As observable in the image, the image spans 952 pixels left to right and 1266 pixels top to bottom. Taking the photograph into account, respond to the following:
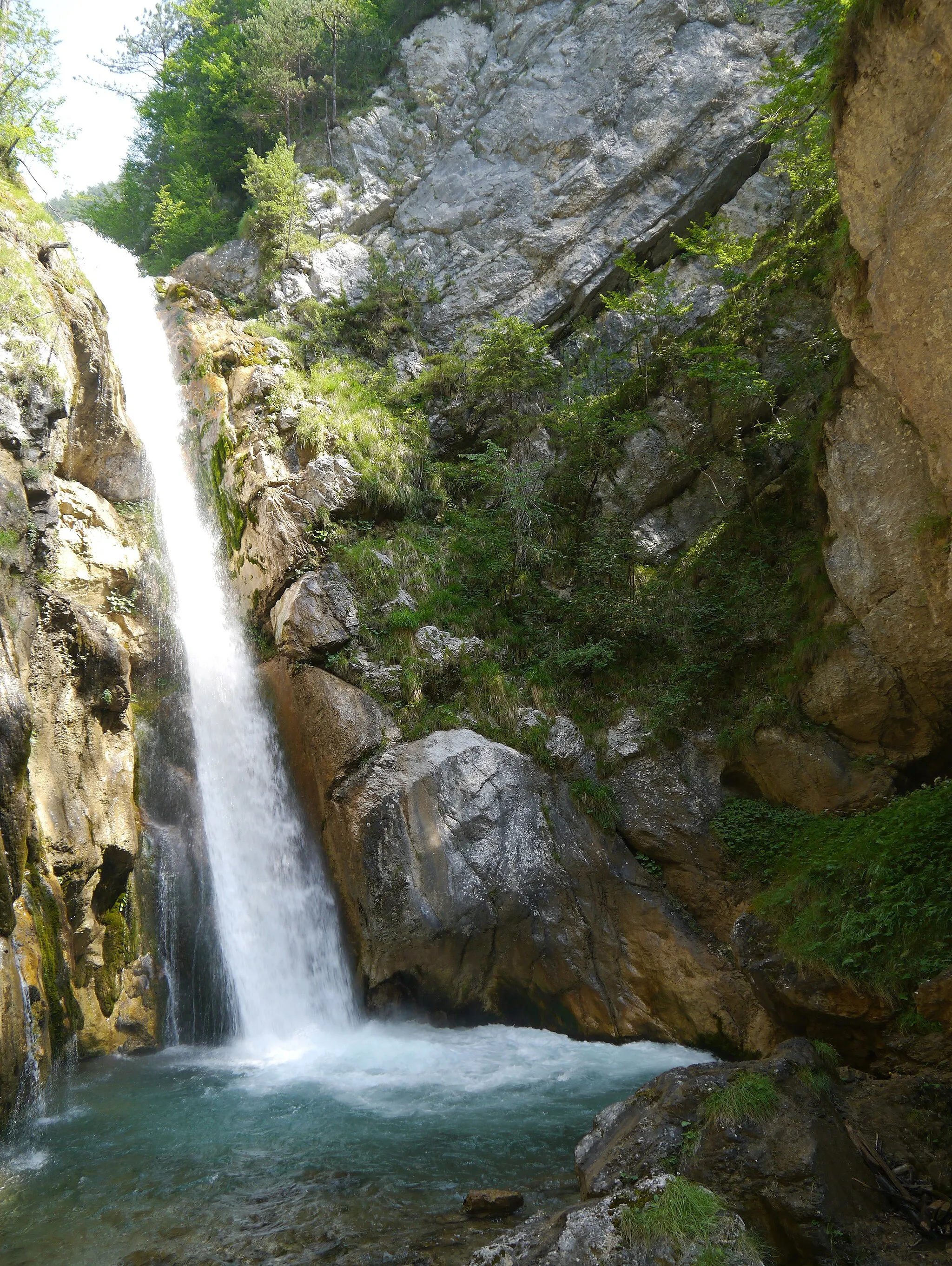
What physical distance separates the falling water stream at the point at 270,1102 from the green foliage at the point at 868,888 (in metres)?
2.28

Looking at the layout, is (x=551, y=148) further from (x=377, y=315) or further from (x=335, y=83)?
(x=335, y=83)

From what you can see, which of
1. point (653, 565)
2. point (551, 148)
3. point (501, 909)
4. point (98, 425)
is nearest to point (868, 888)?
point (501, 909)

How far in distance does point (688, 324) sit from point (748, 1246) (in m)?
15.4

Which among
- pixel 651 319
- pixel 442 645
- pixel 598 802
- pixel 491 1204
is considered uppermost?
pixel 651 319

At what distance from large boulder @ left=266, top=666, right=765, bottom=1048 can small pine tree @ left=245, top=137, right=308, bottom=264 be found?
46.5 ft

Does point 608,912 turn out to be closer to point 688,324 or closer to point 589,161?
point 688,324

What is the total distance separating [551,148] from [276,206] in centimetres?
718

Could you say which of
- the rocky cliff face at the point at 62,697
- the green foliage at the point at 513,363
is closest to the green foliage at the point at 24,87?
the rocky cliff face at the point at 62,697

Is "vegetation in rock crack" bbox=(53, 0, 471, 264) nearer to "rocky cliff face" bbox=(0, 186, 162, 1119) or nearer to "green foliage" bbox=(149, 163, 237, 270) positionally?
"green foliage" bbox=(149, 163, 237, 270)

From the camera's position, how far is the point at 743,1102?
5.00 metres

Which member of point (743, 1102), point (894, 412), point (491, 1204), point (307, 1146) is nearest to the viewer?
point (743, 1102)

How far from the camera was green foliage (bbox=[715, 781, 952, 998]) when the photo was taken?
21.1 feet

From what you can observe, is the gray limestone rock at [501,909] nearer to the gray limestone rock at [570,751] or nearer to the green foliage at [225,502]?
the gray limestone rock at [570,751]

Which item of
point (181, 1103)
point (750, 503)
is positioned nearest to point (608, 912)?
point (181, 1103)
